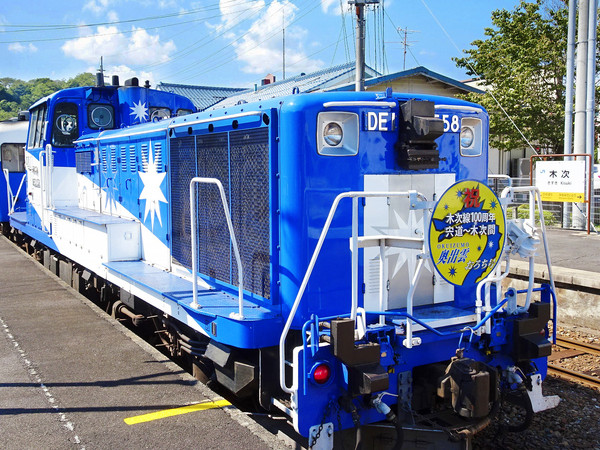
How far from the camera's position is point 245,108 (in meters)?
4.50

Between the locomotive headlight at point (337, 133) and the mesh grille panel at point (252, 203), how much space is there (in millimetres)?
449

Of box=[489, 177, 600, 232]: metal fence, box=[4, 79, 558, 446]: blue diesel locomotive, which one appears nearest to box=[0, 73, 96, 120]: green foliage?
box=[489, 177, 600, 232]: metal fence

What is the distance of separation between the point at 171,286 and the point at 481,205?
2839 millimetres

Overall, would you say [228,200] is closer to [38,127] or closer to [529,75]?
[38,127]

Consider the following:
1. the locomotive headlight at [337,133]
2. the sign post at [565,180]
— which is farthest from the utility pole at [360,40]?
the locomotive headlight at [337,133]

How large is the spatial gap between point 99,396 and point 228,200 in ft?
6.34

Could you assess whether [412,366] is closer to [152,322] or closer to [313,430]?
[313,430]

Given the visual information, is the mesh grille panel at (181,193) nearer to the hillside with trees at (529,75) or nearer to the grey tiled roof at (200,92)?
the hillside with trees at (529,75)

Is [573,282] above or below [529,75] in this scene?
below

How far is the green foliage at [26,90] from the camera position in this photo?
86.1 metres

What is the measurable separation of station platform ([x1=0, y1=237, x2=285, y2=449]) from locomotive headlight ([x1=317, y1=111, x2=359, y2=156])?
2.08m

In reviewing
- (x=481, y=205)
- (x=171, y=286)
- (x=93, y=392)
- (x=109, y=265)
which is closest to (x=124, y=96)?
(x=109, y=265)

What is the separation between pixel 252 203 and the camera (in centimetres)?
445

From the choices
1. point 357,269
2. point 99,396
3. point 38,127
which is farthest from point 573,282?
point 38,127
